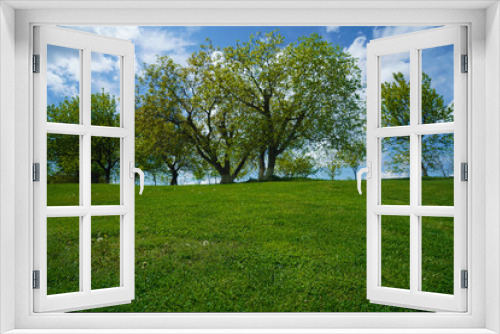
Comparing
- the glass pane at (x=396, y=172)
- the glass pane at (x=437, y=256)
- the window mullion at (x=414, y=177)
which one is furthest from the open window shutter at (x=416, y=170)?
the glass pane at (x=396, y=172)

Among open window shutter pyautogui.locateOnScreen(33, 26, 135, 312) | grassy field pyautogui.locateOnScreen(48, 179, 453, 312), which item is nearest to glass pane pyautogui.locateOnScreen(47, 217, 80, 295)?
grassy field pyautogui.locateOnScreen(48, 179, 453, 312)

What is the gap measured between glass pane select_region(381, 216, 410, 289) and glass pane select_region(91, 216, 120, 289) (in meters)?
3.16

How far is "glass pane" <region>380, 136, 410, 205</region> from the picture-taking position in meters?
5.48

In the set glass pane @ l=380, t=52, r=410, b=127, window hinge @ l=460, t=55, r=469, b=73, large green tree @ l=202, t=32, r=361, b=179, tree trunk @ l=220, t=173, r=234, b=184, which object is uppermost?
large green tree @ l=202, t=32, r=361, b=179

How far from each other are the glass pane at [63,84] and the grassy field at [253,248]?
982 millimetres

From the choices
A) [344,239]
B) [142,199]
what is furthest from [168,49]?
[344,239]

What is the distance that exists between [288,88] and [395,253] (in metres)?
4.53

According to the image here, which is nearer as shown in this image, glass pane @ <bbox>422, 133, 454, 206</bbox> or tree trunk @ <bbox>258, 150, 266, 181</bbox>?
glass pane @ <bbox>422, 133, 454, 206</bbox>

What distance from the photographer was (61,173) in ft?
17.6

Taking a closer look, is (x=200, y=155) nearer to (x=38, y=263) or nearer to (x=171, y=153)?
(x=171, y=153)

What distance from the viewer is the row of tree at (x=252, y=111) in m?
8.00

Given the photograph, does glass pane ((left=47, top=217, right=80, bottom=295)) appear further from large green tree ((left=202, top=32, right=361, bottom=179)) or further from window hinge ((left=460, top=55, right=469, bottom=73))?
large green tree ((left=202, top=32, right=361, bottom=179))

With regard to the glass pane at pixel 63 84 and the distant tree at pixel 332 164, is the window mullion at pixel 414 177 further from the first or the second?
the distant tree at pixel 332 164

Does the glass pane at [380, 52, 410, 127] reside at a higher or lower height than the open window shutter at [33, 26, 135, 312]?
higher
